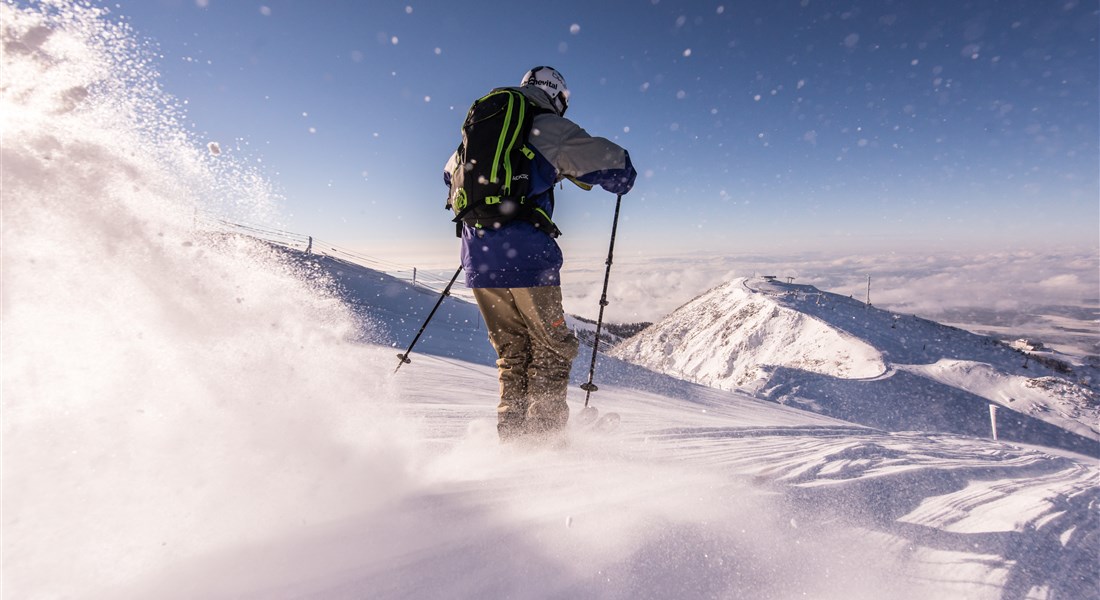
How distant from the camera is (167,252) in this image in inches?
142

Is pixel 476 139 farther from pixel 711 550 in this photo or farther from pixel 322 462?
pixel 711 550

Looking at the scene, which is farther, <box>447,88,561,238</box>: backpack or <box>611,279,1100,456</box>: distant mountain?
<box>611,279,1100,456</box>: distant mountain

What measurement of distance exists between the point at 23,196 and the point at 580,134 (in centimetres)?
392

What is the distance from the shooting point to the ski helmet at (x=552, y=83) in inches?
140

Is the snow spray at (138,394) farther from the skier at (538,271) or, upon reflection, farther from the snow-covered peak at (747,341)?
the snow-covered peak at (747,341)

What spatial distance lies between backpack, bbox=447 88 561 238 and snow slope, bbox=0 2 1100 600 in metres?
1.74

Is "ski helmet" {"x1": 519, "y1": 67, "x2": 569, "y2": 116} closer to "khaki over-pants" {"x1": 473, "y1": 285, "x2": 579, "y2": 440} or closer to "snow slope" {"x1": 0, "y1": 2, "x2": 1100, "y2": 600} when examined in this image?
"khaki over-pants" {"x1": 473, "y1": 285, "x2": 579, "y2": 440}

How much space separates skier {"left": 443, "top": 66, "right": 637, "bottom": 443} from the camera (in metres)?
3.00

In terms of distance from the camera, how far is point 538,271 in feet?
10.3

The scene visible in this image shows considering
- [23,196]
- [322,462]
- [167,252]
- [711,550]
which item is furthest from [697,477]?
[23,196]

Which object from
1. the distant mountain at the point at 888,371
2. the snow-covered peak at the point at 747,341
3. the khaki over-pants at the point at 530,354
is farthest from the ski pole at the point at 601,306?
the snow-covered peak at the point at 747,341

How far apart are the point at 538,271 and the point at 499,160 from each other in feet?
2.74

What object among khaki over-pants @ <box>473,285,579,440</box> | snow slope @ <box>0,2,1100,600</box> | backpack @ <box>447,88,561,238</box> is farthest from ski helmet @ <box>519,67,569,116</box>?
snow slope @ <box>0,2,1100,600</box>

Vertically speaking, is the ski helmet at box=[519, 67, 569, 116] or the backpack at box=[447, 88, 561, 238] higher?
the ski helmet at box=[519, 67, 569, 116]
